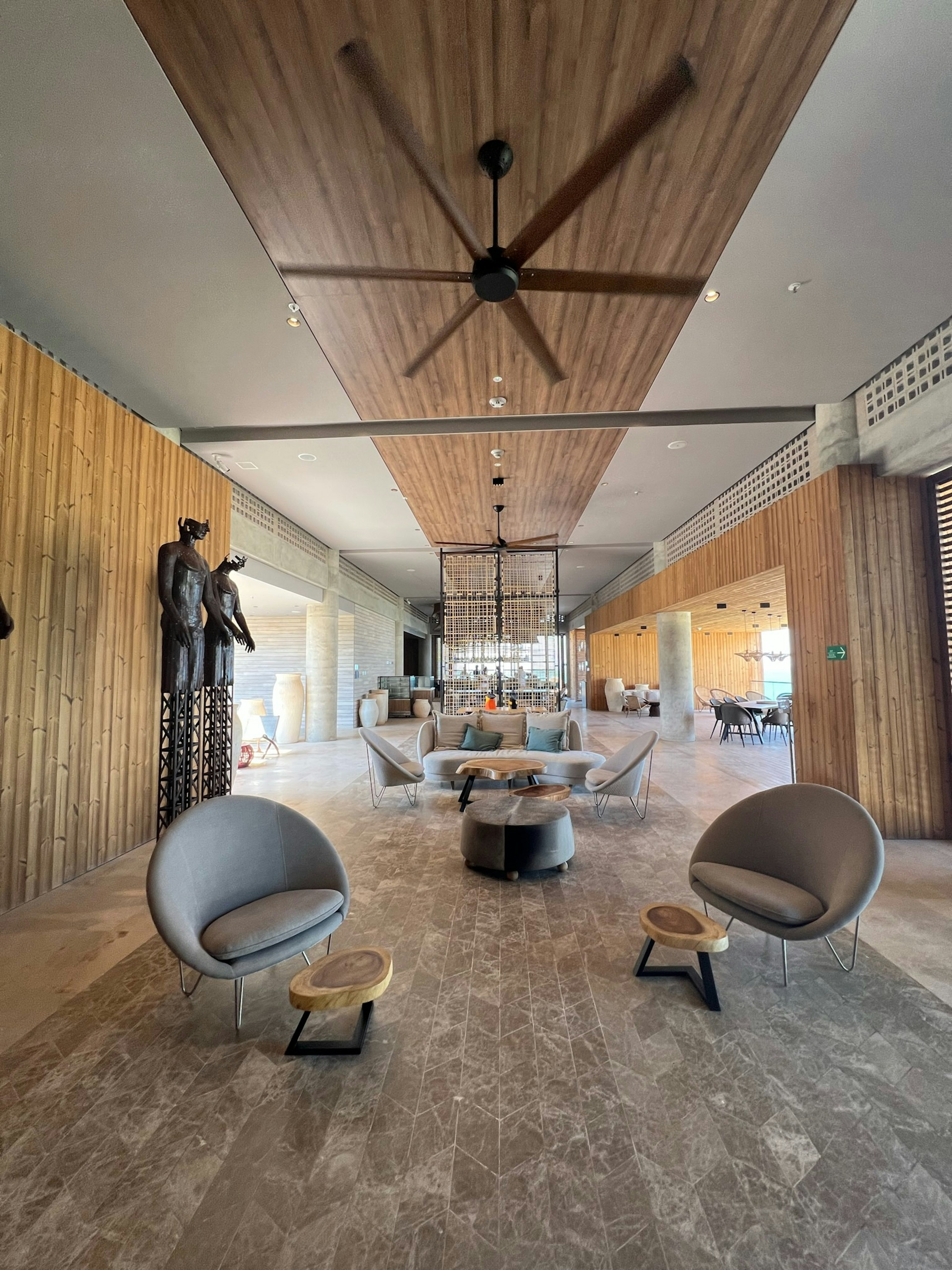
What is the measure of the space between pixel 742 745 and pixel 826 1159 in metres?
10.1

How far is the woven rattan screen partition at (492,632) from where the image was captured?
11047 mm

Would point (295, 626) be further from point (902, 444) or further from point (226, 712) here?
point (902, 444)

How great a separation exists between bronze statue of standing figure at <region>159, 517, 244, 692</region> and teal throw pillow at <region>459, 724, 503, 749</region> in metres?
3.61

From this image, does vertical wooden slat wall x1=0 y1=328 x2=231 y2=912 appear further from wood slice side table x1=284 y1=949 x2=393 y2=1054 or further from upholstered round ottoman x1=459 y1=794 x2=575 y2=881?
A: upholstered round ottoman x1=459 y1=794 x2=575 y2=881

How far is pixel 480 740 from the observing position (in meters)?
7.37

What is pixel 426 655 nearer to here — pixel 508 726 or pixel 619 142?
pixel 508 726

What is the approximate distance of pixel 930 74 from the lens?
8.38ft

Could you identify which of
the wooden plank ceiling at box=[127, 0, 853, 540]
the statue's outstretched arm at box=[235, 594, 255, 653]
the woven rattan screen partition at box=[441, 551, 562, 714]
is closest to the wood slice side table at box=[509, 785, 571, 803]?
the statue's outstretched arm at box=[235, 594, 255, 653]

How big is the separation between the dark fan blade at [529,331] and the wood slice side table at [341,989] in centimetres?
337

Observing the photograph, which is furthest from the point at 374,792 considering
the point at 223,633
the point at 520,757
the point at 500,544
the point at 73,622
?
the point at 500,544

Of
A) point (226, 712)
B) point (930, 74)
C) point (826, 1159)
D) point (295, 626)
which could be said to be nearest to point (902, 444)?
point (930, 74)

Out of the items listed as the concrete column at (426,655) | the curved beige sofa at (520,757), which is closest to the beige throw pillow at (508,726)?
the curved beige sofa at (520,757)

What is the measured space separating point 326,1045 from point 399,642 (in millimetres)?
17829

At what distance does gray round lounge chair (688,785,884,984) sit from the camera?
2430mm
